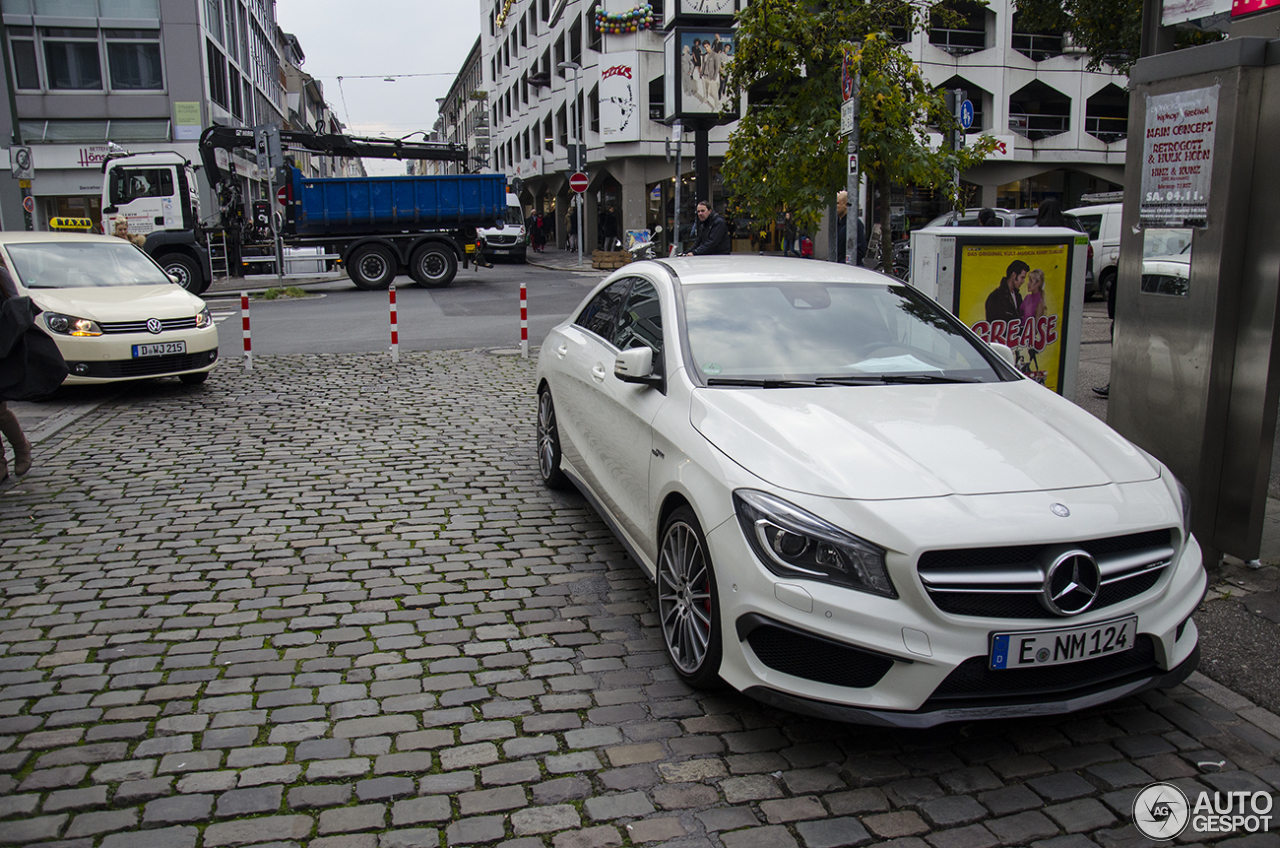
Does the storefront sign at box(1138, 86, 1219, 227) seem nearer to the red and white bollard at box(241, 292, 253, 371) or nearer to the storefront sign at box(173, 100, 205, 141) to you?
the red and white bollard at box(241, 292, 253, 371)

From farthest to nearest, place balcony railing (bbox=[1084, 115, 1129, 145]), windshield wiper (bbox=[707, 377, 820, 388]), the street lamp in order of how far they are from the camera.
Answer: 1. balcony railing (bbox=[1084, 115, 1129, 145])
2. the street lamp
3. windshield wiper (bbox=[707, 377, 820, 388])

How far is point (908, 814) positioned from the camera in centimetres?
289

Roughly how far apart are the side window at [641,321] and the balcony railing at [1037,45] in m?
37.0

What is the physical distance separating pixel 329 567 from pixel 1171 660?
3.78m

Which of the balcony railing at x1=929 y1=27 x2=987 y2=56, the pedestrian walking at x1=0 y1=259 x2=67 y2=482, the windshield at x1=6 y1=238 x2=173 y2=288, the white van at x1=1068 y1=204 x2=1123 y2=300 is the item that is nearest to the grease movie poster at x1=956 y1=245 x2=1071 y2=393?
the pedestrian walking at x1=0 y1=259 x2=67 y2=482

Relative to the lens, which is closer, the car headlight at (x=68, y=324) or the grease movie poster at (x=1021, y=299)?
the grease movie poster at (x=1021, y=299)

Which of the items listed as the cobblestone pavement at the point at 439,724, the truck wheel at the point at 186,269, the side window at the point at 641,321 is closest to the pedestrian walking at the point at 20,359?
the cobblestone pavement at the point at 439,724

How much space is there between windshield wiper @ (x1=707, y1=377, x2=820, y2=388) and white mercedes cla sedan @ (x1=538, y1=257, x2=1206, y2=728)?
12 millimetres

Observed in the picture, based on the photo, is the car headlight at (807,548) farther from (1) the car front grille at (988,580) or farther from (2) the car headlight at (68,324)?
(2) the car headlight at (68,324)

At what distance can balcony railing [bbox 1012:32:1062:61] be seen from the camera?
36812mm

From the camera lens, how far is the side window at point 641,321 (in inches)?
180

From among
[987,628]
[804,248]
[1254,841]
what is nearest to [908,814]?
[987,628]

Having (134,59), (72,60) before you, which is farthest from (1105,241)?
(72,60)

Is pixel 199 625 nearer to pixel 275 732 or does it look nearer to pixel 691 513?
pixel 275 732
